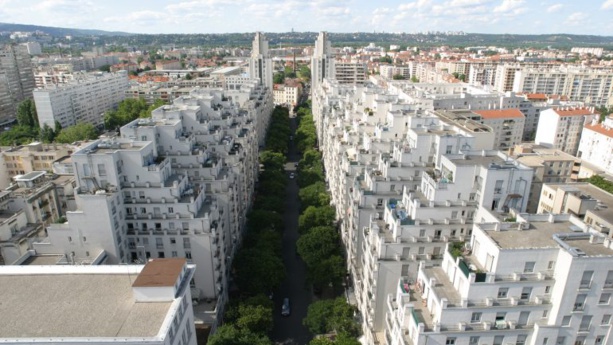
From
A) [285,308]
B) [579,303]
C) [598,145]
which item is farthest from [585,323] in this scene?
[598,145]

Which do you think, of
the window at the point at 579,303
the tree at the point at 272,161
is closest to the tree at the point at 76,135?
the tree at the point at 272,161

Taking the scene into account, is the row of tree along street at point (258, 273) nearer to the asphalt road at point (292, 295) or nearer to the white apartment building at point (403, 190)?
the asphalt road at point (292, 295)

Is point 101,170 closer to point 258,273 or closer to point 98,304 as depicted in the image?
point 98,304

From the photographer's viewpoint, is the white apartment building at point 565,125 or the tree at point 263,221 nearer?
the tree at point 263,221

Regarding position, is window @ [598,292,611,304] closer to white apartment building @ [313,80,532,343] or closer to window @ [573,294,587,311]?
window @ [573,294,587,311]

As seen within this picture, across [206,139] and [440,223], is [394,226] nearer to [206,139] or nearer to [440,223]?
[440,223]

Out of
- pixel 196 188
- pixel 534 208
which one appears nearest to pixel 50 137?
pixel 196 188

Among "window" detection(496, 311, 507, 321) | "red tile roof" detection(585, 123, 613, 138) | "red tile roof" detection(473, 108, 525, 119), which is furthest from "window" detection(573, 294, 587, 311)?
"red tile roof" detection(585, 123, 613, 138)
